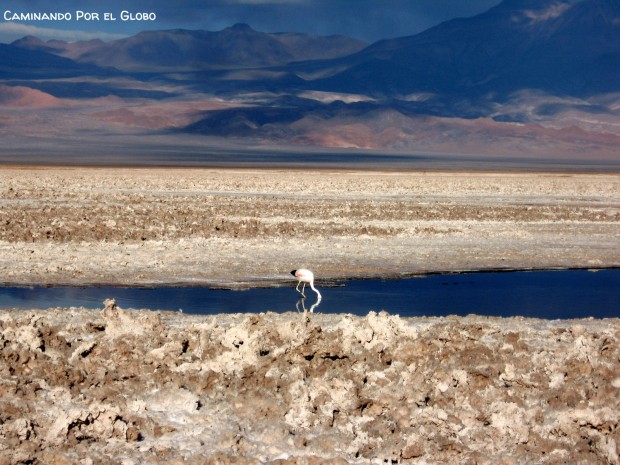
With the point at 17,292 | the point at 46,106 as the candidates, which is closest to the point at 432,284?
the point at 17,292

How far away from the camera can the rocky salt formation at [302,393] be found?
22.8 feet

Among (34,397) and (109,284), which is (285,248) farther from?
(34,397)

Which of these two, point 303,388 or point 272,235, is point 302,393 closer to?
point 303,388

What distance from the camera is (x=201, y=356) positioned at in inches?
336

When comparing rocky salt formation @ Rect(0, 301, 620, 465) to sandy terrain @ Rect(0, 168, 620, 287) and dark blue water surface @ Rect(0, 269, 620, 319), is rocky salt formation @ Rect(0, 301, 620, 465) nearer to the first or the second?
dark blue water surface @ Rect(0, 269, 620, 319)

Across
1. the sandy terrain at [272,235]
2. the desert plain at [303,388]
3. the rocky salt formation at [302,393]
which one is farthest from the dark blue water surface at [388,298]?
the rocky salt formation at [302,393]

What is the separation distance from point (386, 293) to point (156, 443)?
7.30 meters

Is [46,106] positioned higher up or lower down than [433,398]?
higher up

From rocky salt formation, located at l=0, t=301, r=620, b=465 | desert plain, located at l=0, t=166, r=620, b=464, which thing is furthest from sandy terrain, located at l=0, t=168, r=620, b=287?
rocky salt formation, located at l=0, t=301, r=620, b=465

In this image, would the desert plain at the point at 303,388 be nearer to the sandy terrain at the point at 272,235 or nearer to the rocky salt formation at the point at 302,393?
the rocky salt formation at the point at 302,393

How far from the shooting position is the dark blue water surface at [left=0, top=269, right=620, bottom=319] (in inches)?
495

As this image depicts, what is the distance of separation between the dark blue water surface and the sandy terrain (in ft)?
2.45

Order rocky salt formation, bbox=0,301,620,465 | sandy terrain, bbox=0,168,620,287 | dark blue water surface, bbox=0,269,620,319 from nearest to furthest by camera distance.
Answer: rocky salt formation, bbox=0,301,620,465 → dark blue water surface, bbox=0,269,620,319 → sandy terrain, bbox=0,168,620,287

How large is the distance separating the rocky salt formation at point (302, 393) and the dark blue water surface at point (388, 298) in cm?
288
